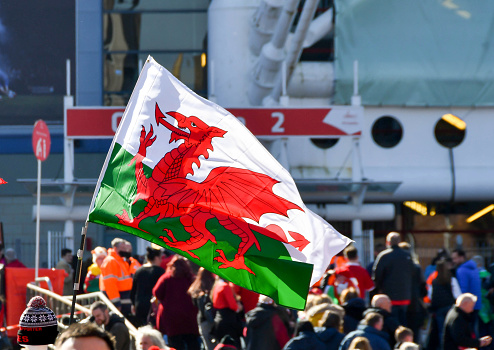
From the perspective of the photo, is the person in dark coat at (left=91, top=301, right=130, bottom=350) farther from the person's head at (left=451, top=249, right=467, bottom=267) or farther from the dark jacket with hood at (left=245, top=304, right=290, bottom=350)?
the person's head at (left=451, top=249, right=467, bottom=267)

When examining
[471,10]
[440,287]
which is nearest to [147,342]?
[440,287]

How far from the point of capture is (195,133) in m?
6.07

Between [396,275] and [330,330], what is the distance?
158 inches

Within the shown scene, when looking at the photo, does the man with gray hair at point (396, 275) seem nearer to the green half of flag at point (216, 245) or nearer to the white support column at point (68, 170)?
the green half of flag at point (216, 245)

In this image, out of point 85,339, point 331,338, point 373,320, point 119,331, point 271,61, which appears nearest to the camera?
point 85,339

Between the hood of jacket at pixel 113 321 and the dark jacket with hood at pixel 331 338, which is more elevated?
the hood of jacket at pixel 113 321

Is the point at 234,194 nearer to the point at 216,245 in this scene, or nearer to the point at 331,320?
the point at 216,245

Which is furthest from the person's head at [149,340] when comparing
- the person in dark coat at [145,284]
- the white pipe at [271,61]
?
the white pipe at [271,61]

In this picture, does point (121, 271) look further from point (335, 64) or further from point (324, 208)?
point (335, 64)

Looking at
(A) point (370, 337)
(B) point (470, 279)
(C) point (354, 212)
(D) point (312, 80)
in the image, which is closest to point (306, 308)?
(A) point (370, 337)

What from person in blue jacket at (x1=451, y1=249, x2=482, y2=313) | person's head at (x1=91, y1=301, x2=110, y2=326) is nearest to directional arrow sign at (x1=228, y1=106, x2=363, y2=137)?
person in blue jacket at (x1=451, y1=249, x2=482, y2=313)

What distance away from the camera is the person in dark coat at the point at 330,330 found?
29.6 feet

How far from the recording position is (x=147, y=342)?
776 cm

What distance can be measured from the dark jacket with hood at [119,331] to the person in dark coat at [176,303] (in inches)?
61.3
